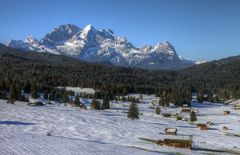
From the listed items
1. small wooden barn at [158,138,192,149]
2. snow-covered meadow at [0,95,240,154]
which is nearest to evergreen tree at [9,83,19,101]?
snow-covered meadow at [0,95,240,154]

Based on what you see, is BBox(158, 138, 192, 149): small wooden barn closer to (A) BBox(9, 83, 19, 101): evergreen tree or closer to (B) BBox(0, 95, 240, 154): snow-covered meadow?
(B) BBox(0, 95, 240, 154): snow-covered meadow

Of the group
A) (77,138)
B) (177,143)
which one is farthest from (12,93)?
(177,143)

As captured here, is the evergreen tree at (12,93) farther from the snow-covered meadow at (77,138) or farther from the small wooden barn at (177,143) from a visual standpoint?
the small wooden barn at (177,143)

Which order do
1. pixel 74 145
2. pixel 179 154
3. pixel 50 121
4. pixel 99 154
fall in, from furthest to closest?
pixel 50 121 → pixel 179 154 → pixel 74 145 → pixel 99 154

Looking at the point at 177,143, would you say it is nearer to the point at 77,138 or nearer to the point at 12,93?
the point at 77,138

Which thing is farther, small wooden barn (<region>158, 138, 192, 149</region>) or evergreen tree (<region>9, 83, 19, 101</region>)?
evergreen tree (<region>9, 83, 19, 101</region>)

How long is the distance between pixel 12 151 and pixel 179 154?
93.0 feet

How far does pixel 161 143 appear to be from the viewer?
80312 mm

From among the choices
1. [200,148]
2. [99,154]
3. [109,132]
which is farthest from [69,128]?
[99,154]

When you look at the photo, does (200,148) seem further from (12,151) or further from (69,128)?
(12,151)

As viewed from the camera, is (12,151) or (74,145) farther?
(74,145)

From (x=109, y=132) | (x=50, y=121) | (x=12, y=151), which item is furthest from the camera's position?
(x=50, y=121)

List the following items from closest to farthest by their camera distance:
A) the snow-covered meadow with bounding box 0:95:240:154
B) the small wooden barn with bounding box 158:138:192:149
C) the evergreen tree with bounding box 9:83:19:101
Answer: the snow-covered meadow with bounding box 0:95:240:154 < the small wooden barn with bounding box 158:138:192:149 < the evergreen tree with bounding box 9:83:19:101

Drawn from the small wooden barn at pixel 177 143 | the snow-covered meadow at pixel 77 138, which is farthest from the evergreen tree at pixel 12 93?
the small wooden barn at pixel 177 143
